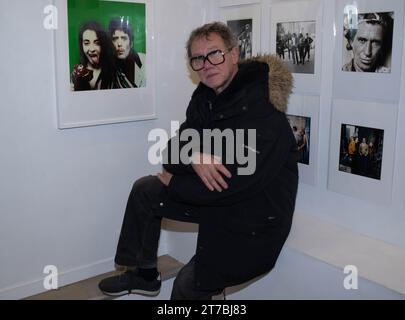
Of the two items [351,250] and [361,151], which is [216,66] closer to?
[361,151]

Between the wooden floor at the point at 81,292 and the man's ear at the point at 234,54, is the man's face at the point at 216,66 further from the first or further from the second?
the wooden floor at the point at 81,292

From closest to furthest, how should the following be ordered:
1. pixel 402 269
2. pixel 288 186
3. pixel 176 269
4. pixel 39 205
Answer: pixel 402 269
pixel 288 186
pixel 39 205
pixel 176 269

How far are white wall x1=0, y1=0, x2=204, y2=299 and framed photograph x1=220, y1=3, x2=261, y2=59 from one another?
0.69ft

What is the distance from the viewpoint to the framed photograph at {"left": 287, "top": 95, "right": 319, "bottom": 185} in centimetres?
210

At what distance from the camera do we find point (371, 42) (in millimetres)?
1810

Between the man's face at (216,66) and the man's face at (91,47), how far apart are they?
21.4 inches

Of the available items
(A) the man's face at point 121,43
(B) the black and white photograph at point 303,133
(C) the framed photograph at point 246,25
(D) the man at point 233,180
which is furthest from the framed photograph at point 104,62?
(B) the black and white photograph at point 303,133

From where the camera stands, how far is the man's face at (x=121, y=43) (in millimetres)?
2234

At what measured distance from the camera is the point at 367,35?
1.82 meters

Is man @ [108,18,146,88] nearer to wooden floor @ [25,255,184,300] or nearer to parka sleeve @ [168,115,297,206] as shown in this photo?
parka sleeve @ [168,115,297,206]

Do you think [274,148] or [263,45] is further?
[263,45]

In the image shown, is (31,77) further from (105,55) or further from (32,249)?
(32,249)

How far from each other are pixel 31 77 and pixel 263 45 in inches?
41.5
